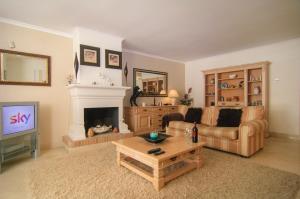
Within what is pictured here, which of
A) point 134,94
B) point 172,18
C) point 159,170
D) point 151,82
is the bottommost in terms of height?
point 159,170

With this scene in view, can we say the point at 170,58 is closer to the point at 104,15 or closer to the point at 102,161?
the point at 104,15

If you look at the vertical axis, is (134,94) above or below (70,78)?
below

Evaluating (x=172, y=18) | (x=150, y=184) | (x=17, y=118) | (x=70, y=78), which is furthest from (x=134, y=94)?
(x=150, y=184)

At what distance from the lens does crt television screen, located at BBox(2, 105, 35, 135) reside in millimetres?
2576

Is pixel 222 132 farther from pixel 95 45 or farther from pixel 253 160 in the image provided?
pixel 95 45

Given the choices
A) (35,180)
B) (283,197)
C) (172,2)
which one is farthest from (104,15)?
(283,197)

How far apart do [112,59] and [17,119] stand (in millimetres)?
2171

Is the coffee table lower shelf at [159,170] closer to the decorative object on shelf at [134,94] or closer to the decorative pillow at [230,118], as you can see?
the decorative pillow at [230,118]

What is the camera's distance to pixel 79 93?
3428 mm

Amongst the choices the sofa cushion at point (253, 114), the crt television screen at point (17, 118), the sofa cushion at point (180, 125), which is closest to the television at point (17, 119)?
the crt television screen at point (17, 118)

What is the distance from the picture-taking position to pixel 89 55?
3.64 meters

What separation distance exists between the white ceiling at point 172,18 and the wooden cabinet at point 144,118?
5.92 ft

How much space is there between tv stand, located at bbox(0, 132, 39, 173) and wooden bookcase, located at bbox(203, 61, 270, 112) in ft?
16.3

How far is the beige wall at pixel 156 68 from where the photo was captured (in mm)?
5055
